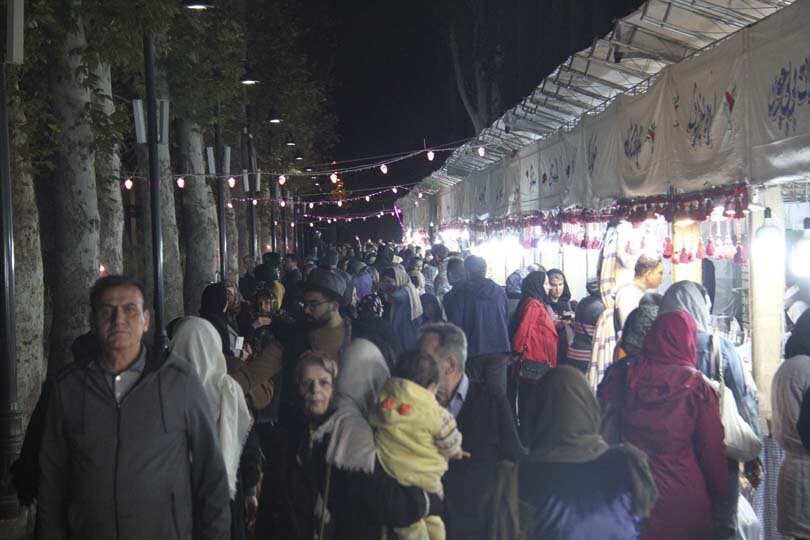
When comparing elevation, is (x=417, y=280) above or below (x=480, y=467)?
above

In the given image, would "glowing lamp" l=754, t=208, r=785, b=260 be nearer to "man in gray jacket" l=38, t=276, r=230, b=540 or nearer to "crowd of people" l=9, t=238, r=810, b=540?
"crowd of people" l=9, t=238, r=810, b=540

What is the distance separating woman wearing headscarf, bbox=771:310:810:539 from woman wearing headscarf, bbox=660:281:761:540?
323 millimetres

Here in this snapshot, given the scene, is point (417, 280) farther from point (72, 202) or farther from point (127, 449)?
point (127, 449)

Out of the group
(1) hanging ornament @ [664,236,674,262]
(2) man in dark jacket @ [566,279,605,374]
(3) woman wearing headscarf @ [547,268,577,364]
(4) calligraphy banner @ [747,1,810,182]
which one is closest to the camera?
(4) calligraphy banner @ [747,1,810,182]

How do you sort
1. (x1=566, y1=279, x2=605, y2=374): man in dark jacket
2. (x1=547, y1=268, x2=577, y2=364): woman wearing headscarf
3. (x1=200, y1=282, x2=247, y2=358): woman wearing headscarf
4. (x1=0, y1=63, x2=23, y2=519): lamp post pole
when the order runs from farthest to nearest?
(x1=547, y1=268, x2=577, y2=364): woman wearing headscarf < (x1=566, y1=279, x2=605, y2=374): man in dark jacket < (x1=200, y1=282, x2=247, y2=358): woman wearing headscarf < (x1=0, y1=63, x2=23, y2=519): lamp post pole

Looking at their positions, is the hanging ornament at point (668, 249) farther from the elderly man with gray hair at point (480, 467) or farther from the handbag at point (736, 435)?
the elderly man with gray hair at point (480, 467)

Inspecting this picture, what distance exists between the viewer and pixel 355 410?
4352 mm

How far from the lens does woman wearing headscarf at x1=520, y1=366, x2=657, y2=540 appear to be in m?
4.21

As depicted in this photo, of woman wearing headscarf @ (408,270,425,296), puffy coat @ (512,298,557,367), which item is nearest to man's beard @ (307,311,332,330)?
puffy coat @ (512,298,557,367)

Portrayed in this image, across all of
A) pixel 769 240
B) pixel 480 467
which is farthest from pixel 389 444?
pixel 769 240

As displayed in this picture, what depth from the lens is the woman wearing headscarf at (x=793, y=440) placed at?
486 centimetres

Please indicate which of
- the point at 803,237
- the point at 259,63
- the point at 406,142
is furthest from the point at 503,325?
the point at 406,142

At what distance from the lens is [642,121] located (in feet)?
31.0

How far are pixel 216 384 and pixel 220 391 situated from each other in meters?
0.04
